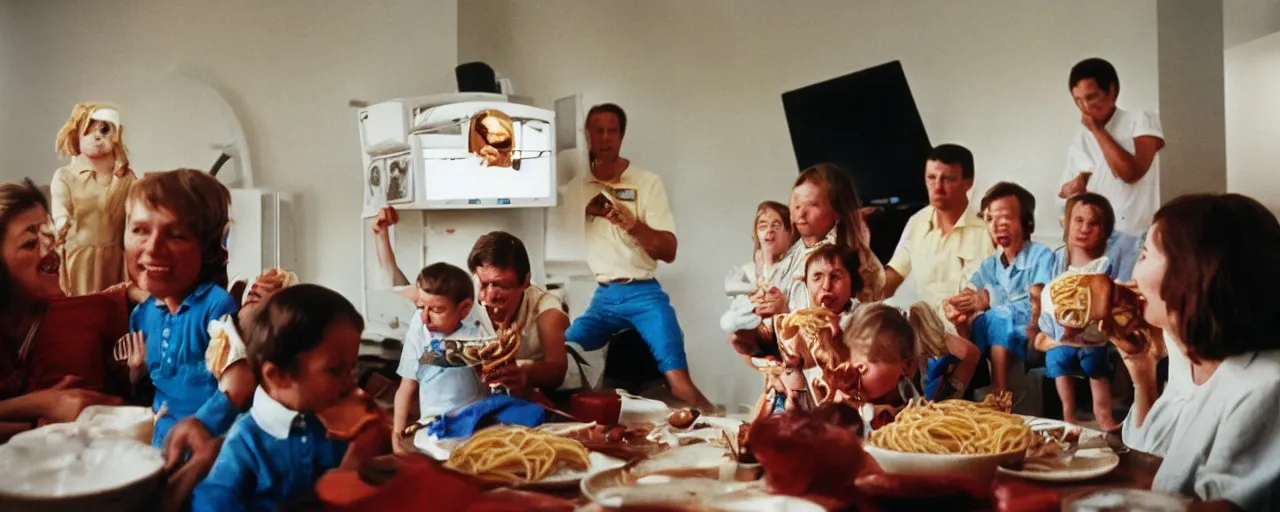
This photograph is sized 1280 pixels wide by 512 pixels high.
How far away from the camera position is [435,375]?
9.61ft

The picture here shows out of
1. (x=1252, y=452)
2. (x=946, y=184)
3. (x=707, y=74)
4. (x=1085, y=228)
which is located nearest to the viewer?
(x=1252, y=452)

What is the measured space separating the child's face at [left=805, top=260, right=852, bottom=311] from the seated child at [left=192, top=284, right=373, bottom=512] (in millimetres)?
1249

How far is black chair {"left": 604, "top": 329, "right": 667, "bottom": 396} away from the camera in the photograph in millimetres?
3061

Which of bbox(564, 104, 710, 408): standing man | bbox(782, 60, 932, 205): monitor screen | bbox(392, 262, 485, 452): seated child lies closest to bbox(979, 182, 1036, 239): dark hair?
bbox(782, 60, 932, 205): monitor screen

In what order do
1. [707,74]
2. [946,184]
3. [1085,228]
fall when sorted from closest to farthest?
[1085,228]
[946,184]
[707,74]

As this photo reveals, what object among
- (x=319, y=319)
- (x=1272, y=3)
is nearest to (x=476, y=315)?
(x=319, y=319)

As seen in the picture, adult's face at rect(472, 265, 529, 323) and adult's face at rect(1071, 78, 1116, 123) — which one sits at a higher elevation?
adult's face at rect(1071, 78, 1116, 123)

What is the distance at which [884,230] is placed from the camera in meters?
3.02

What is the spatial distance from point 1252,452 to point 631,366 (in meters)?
1.55

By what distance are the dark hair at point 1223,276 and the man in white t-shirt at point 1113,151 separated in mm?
160

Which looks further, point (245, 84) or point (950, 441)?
point (245, 84)

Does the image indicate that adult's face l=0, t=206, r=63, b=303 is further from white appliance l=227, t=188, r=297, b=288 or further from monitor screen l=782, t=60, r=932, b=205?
monitor screen l=782, t=60, r=932, b=205

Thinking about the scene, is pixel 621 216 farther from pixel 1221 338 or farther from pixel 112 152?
Result: pixel 1221 338

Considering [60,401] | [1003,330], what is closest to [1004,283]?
[1003,330]
